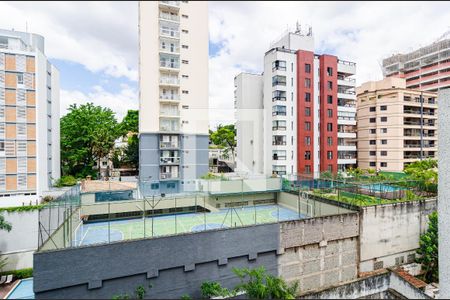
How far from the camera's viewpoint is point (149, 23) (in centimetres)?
2178

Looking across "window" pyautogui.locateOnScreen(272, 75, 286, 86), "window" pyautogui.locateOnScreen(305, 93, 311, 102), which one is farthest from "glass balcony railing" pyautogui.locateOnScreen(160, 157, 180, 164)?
"window" pyautogui.locateOnScreen(305, 93, 311, 102)

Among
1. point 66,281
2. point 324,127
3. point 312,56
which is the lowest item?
point 66,281

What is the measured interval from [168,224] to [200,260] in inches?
161

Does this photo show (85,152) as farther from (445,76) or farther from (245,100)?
(445,76)

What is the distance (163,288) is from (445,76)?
51.4 m

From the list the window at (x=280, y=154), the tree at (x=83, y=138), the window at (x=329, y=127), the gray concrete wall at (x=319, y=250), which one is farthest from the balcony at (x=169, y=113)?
the window at (x=329, y=127)

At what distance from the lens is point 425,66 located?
43.3 meters

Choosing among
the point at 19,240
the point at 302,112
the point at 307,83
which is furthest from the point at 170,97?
the point at 19,240

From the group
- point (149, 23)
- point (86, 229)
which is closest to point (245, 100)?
point (149, 23)

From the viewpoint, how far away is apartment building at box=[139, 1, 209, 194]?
73.8 feet

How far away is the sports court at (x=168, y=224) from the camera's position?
37.9 feet

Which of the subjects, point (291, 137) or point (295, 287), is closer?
point (295, 287)

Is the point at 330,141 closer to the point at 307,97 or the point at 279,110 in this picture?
the point at 307,97

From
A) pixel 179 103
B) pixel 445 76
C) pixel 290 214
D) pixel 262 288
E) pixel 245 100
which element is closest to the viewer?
pixel 262 288
